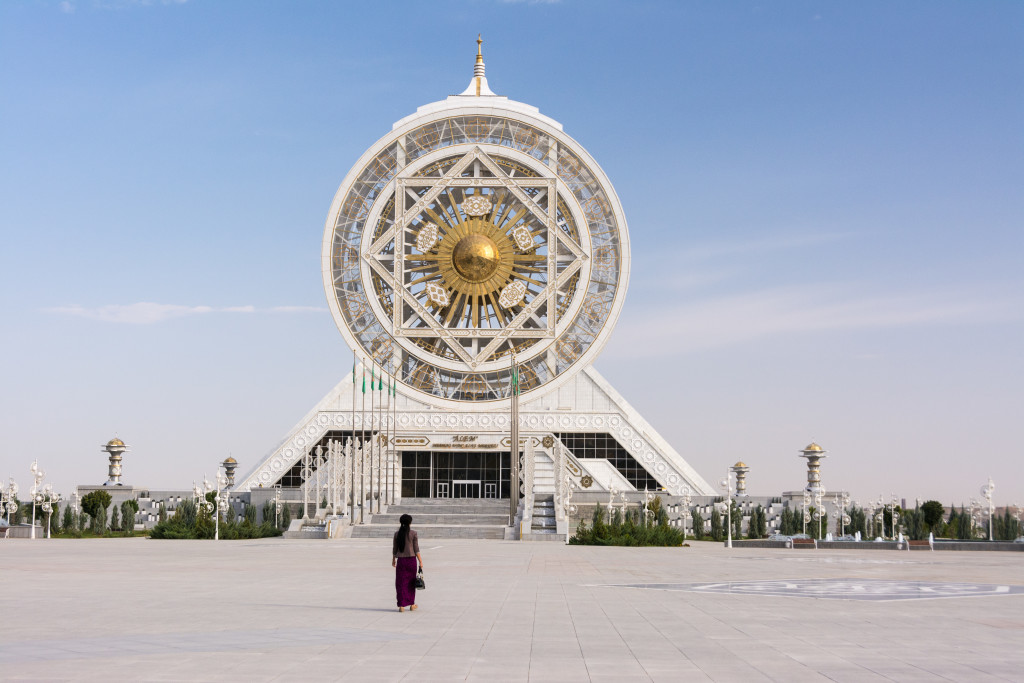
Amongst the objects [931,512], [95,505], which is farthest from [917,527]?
[95,505]

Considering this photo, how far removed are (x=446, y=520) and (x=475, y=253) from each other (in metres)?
15.7

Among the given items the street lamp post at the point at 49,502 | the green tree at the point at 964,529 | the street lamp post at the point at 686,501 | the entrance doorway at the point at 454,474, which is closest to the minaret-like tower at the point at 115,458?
the street lamp post at the point at 49,502

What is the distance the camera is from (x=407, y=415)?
5175 cm

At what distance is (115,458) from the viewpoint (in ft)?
172

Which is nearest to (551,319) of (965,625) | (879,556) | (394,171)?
(394,171)

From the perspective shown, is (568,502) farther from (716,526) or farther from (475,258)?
(475,258)

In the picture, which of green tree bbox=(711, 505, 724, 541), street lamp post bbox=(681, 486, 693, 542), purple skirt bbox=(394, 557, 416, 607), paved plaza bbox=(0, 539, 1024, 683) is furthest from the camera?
street lamp post bbox=(681, 486, 693, 542)

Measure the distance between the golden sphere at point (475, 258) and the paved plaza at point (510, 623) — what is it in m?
31.2

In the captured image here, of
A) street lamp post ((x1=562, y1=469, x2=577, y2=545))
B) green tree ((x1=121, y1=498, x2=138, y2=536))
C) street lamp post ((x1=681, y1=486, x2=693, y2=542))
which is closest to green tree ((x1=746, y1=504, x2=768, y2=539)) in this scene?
street lamp post ((x1=681, y1=486, x2=693, y2=542))

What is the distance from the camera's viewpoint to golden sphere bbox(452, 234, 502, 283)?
5244 cm

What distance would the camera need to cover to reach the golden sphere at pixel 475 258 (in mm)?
52438

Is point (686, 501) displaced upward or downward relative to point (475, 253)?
downward

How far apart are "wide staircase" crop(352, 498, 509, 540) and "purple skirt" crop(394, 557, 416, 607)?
2240 centimetres

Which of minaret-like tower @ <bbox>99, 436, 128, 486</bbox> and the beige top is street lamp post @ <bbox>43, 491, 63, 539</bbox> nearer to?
minaret-like tower @ <bbox>99, 436, 128, 486</bbox>
